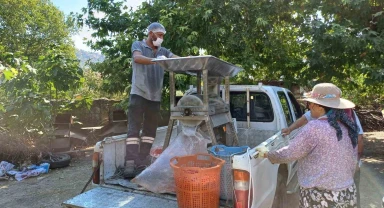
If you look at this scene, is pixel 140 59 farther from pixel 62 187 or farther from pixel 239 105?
pixel 62 187

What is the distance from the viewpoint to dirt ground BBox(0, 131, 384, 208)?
5005mm

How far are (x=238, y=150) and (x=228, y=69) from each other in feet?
3.84

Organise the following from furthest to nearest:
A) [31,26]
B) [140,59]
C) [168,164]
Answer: [31,26]
[140,59]
[168,164]

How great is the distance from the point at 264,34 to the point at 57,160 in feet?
19.6

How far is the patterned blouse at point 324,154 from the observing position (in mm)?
2246

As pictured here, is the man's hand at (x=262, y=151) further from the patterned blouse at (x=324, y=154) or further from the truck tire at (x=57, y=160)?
the truck tire at (x=57, y=160)

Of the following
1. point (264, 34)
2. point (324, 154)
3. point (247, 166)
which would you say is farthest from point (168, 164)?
point (264, 34)

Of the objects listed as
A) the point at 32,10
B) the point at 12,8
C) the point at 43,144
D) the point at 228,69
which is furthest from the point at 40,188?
the point at 32,10

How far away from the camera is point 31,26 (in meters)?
22.7

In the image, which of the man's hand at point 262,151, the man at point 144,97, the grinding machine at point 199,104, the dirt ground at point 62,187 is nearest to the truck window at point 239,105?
the grinding machine at point 199,104

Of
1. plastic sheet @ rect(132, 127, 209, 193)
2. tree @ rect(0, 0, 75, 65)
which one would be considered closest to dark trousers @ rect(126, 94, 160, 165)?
plastic sheet @ rect(132, 127, 209, 193)

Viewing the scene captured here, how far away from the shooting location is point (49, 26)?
24.4 m

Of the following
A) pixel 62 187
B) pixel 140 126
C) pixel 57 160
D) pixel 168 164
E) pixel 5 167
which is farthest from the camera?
pixel 57 160

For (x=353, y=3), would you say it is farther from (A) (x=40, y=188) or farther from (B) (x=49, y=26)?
(B) (x=49, y=26)
